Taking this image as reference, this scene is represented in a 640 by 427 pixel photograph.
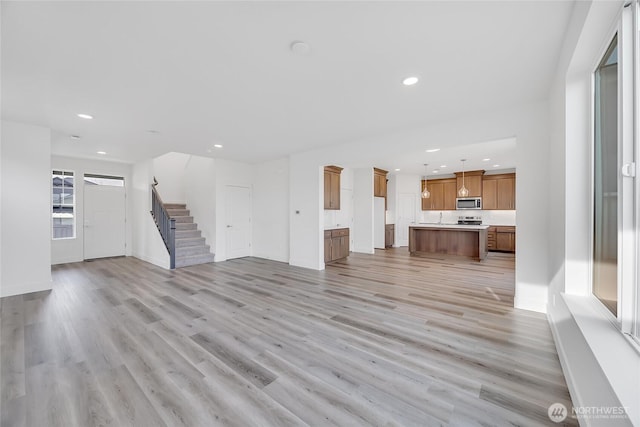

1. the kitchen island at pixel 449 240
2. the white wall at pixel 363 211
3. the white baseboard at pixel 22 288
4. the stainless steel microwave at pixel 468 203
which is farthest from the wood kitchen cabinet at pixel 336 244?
the white baseboard at pixel 22 288

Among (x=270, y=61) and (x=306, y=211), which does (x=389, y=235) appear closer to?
(x=306, y=211)

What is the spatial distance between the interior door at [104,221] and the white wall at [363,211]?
7.22 m

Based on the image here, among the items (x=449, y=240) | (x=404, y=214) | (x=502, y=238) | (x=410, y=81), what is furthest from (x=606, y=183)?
(x=404, y=214)

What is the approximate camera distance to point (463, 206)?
357 inches

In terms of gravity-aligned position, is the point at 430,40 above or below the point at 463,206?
above

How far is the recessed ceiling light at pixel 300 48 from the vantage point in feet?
6.75

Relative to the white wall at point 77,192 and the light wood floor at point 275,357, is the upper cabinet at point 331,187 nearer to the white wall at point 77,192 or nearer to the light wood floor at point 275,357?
the light wood floor at point 275,357

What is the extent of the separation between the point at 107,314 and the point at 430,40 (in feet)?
15.7

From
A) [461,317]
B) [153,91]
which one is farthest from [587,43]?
[153,91]

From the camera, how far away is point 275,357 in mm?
2303

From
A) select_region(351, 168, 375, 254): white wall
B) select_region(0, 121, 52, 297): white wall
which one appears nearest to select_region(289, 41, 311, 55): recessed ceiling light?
select_region(0, 121, 52, 297): white wall

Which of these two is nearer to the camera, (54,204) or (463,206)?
(54,204)

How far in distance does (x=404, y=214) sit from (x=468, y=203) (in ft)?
7.36

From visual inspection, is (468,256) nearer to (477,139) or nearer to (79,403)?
(477,139)
